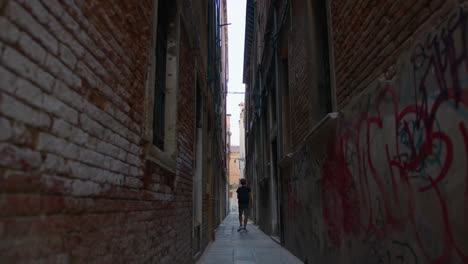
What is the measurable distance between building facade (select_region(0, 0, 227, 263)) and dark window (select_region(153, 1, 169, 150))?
0.41ft

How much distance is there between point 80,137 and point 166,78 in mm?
2780

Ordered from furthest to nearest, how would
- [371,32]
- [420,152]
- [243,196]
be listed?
[243,196], [371,32], [420,152]

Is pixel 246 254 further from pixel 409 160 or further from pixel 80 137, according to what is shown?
pixel 80 137

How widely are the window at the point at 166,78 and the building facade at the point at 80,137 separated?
0.74ft

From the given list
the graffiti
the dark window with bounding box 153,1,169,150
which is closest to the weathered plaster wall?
the graffiti

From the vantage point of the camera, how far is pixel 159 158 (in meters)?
3.63

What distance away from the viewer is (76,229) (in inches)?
75.4

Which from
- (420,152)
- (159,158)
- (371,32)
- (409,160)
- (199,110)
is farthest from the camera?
(199,110)

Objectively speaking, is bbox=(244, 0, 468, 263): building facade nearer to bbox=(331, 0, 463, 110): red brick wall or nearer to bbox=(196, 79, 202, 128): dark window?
bbox=(331, 0, 463, 110): red brick wall

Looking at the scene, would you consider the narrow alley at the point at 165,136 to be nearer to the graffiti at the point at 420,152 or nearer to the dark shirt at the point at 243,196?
the graffiti at the point at 420,152

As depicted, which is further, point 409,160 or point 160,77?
point 160,77

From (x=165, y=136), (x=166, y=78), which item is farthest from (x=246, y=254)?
(x=166, y=78)

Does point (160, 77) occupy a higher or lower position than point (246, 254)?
higher

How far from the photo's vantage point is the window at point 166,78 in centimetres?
426
